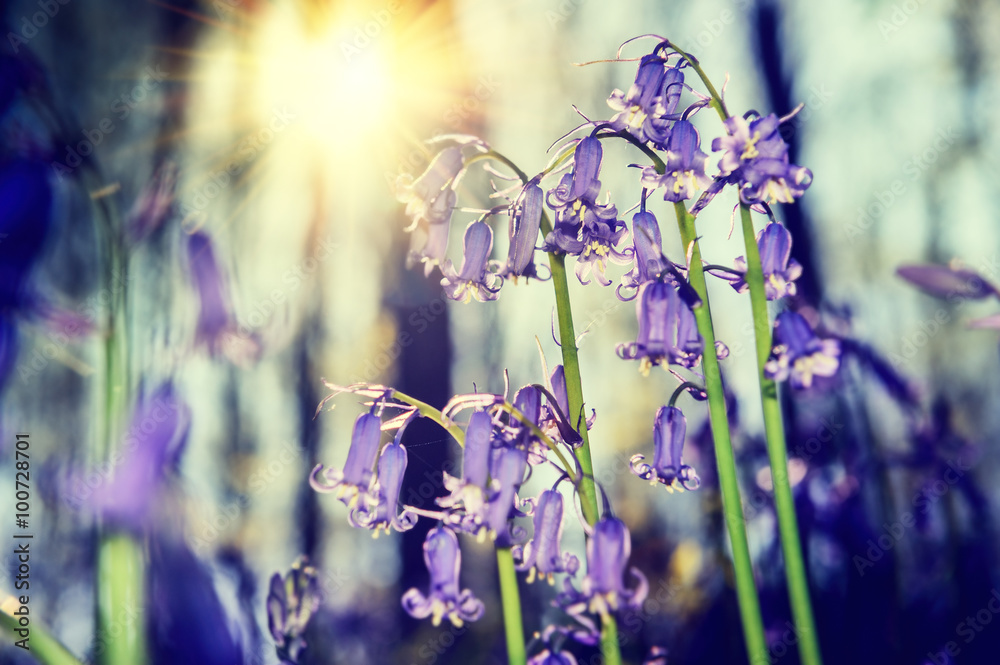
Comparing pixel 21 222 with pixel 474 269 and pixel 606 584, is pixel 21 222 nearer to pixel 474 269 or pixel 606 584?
pixel 474 269

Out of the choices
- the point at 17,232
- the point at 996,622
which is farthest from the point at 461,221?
the point at 996,622

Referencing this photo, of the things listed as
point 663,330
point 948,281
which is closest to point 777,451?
point 663,330

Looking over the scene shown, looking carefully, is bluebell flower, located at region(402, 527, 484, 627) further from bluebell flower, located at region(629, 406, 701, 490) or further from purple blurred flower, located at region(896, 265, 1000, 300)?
purple blurred flower, located at region(896, 265, 1000, 300)

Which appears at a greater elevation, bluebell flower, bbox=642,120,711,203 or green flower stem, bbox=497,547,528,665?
bluebell flower, bbox=642,120,711,203

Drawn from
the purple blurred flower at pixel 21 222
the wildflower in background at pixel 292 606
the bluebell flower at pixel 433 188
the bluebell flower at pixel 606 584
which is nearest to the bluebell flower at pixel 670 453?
the bluebell flower at pixel 606 584

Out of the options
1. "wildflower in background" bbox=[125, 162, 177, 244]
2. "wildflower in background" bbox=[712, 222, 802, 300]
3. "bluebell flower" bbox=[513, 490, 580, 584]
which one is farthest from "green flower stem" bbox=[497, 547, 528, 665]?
"wildflower in background" bbox=[125, 162, 177, 244]

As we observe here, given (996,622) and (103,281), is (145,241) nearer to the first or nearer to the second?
(103,281)
